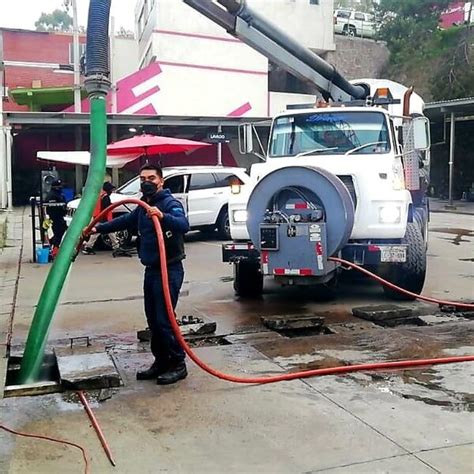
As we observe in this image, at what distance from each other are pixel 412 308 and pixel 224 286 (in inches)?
118

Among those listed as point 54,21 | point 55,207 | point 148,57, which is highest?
point 54,21

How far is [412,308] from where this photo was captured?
26.0ft

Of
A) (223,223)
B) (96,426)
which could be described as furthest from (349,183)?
(223,223)

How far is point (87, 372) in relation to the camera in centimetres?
538

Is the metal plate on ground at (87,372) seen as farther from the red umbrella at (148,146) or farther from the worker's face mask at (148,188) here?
the red umbrella at (148,146)

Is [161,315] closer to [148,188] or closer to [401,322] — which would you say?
[148,188]

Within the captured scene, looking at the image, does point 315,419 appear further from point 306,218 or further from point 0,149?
point 0,149

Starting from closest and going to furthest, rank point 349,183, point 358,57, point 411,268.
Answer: point 349,183 → point 411,268 → point 358,57

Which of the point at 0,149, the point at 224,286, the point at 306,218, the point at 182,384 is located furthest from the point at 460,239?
the point at 0,149

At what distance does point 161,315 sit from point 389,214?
357 cm

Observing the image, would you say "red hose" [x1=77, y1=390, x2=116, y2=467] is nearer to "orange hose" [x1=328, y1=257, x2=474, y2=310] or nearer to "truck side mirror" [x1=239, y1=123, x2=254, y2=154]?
"orange hose" [x1=328, y1=257, x2=474, y2=310]

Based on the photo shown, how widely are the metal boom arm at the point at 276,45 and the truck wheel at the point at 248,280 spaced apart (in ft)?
10.0

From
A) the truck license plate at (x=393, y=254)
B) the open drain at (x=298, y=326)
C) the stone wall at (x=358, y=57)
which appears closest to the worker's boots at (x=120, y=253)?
the open drain at (x=298, y=326)

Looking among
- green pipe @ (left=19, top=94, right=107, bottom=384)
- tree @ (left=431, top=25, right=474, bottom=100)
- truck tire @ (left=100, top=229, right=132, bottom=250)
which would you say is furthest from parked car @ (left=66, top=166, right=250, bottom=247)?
tree @ (left=431, top=25, right=474, bottom=100)
